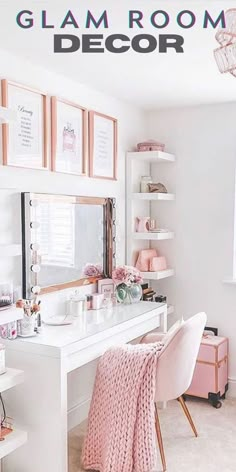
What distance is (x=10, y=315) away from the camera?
2.42m

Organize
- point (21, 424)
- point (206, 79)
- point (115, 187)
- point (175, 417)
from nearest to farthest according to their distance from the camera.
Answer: point (21, 424)
point (206, 79)
point (175, 417)
point (115, 187)

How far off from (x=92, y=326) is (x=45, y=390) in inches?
20.0

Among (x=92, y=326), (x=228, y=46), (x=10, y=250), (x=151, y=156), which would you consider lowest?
(x=92, y=326)

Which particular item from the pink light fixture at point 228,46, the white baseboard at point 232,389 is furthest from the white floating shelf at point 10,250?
the white baseboard at point 232,389

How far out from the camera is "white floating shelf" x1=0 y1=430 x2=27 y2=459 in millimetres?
2324

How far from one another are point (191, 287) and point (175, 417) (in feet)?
3.45

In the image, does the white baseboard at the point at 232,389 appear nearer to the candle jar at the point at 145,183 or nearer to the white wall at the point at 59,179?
the white wall at the point at 59,179

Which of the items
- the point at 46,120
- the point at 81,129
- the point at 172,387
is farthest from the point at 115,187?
the point at 172,387

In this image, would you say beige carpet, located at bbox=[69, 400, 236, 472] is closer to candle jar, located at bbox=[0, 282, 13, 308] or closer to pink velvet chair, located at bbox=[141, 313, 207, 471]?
pink velvet chair, located at bbox=[141, 313, 207, 471]

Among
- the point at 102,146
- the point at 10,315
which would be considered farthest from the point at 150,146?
the point at 10,315

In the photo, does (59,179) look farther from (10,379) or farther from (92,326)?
(10,379)

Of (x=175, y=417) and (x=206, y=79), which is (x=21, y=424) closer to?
(x=175, y=417)

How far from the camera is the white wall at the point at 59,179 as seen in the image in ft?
8.79

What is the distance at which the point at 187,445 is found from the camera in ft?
9.82
